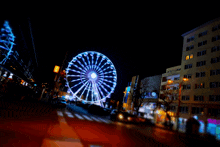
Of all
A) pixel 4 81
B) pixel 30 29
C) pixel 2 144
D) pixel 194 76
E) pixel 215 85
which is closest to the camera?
pixel 2 144

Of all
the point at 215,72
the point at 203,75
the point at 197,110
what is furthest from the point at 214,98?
the point at 203,75

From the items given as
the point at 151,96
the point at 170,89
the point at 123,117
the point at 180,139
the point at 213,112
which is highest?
the point at 170,89

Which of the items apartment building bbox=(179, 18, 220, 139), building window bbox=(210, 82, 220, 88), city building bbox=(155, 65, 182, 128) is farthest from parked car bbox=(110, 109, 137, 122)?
city building bbox=(155, 65, 182, 128)

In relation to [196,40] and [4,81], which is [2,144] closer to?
[4,81]

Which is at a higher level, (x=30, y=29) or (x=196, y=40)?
(x=196, y=40)

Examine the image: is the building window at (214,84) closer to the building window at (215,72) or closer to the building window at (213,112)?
the building window at (215,72)

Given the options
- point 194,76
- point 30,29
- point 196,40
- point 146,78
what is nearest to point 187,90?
point 194,76

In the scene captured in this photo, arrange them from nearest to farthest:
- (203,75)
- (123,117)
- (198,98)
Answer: (123,117) → (198,98) → (203,75)

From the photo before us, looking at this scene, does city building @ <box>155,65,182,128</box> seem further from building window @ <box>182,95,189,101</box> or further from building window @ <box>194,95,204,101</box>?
building window @ <box>194,95,204,101</box>

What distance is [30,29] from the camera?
20.6 m

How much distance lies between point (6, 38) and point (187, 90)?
1512 inches

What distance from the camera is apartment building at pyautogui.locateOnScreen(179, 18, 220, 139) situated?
100 feet

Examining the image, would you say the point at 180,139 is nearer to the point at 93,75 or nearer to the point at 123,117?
the point at 123,117

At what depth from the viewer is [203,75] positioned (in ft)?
115
